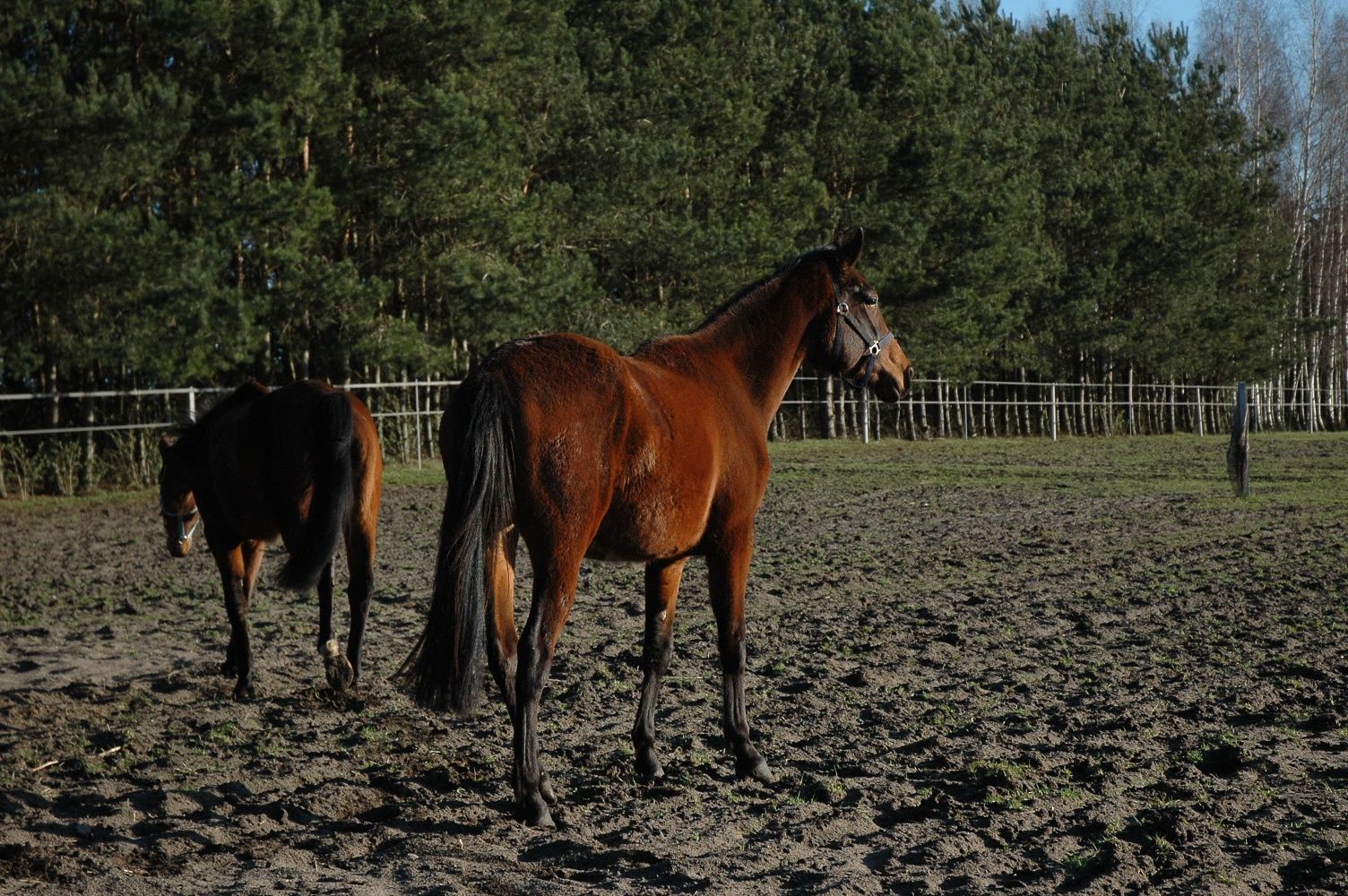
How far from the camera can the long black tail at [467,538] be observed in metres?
4.27

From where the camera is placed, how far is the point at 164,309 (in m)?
19.0

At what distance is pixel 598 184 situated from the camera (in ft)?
89.8

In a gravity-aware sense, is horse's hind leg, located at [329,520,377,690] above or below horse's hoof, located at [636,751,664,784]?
above

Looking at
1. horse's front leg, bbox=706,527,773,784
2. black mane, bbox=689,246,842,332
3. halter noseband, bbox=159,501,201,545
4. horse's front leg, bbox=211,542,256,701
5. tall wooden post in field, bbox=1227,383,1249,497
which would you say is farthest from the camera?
tall wooden post in field, bbox=1227,383,1249,497

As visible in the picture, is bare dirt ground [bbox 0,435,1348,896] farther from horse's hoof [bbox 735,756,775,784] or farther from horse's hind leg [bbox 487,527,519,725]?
horse's hind leg [bbox 487,527,519,725]

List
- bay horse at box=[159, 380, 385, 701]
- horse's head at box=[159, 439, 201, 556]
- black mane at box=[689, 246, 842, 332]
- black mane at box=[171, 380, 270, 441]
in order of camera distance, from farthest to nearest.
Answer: horse's head at box=[159, 439, 201, 556] < black mane at box=[171, 380, 270, 441] < bay horse at box=[159, 380, 385, 701] < black mane at box=[689, 246, 842, 332]

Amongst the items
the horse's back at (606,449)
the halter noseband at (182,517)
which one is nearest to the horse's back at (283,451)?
the halter noseband at (182,517)

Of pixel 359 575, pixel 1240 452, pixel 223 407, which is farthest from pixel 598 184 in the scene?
pixel 359 575

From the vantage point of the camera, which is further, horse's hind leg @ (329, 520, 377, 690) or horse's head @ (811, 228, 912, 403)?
horse's hind leg @ (329, 520, 377, 690)

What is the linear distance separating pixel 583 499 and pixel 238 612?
114 inches

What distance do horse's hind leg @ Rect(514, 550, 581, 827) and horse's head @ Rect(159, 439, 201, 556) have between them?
3571 mm

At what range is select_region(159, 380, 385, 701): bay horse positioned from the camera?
614 centimetres

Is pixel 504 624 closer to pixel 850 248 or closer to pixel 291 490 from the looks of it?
pixel 291 490

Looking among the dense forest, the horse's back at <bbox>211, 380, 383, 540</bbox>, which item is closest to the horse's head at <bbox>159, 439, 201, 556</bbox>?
the horse's back at <bbox>211, 380, 383, 540</bbox>
